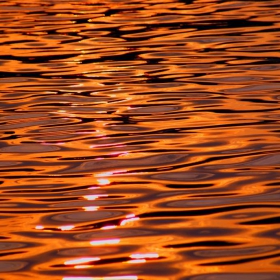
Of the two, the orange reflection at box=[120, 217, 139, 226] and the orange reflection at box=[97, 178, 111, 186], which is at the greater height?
the orange reflection at box=[120, 217, 139, 226]

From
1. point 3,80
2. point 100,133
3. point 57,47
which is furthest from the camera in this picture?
point 57,47

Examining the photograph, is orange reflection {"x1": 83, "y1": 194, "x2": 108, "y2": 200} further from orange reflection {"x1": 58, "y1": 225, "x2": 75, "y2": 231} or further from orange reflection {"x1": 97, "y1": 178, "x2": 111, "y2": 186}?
orange reflection {"x1": 58, "y1": 225, "x2": 75, "y2": 231}

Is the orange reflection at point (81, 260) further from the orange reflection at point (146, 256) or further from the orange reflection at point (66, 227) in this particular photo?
the orange reflection at point (66, 227)

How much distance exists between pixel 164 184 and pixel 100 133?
1353mm

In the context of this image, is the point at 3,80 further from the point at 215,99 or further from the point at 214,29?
the point at 214,29

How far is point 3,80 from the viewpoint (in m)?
8.77

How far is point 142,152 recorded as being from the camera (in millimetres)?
5977

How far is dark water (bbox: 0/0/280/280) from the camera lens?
4.21 meters

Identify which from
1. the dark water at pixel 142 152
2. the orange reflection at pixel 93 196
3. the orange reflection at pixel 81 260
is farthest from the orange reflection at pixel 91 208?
the orange reflection at pixel 81 260

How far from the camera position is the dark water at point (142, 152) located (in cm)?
421

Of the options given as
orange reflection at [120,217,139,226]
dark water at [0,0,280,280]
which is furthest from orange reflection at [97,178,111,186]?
orange reflection at [120,217,139,226]

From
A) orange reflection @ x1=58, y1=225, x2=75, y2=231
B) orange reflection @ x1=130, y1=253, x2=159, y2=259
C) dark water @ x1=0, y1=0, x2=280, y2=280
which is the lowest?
dark water @ x1=0, y1=0, x2=280, y2=280

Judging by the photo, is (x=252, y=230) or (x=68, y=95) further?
(x=68, y=95)

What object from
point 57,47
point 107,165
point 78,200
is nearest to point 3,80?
point 57,47
